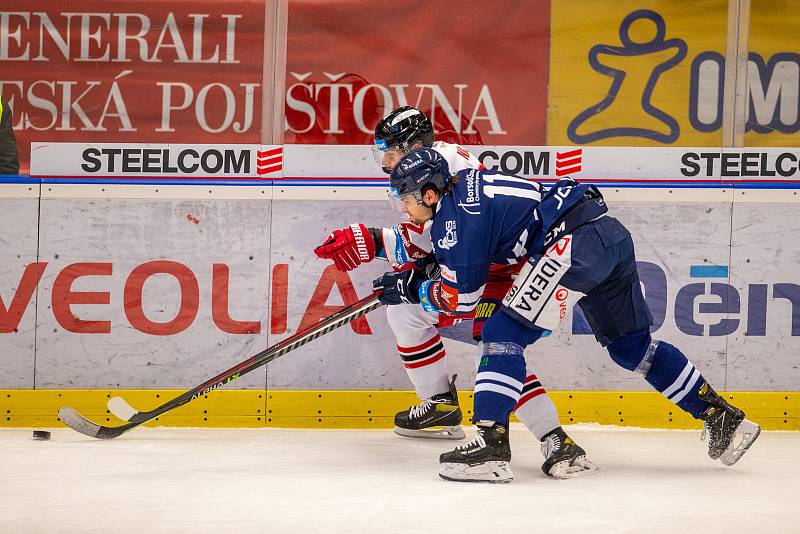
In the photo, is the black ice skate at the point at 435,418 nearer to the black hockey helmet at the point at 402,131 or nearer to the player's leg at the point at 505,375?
the player's leg at the point at 505,375

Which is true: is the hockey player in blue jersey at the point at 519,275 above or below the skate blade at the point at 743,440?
above

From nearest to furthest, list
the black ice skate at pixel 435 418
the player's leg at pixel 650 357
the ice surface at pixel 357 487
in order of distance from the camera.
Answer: the ice surface at pixel 357 487 → the player's leg at pixel 650 357 → the black ice skate at pixel 435 418

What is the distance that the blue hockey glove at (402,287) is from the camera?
11.4 feet

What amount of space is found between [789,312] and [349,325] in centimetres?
189

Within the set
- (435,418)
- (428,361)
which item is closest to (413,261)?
(428,361)

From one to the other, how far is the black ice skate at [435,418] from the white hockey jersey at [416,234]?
57cm

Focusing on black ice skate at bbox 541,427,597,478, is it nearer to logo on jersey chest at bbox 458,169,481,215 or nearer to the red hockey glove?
logo on jersey chest at bbox 458,169,481,215

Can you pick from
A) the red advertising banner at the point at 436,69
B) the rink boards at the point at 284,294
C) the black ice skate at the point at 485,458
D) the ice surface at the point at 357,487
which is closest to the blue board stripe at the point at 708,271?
the rink boards at the point at 284,294

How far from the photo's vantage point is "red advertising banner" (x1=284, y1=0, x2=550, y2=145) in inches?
172

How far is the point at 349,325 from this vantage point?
4.30 meters

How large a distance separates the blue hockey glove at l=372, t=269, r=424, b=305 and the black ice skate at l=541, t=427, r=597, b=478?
0.67 m

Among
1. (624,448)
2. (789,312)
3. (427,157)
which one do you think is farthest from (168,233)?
(789,312)

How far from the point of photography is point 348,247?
3.94 m

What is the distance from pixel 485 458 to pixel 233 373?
115 centimetres
